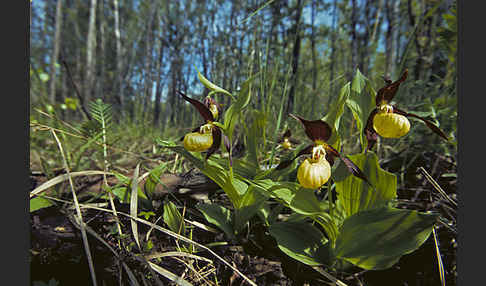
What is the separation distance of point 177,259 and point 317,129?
0.70 metres

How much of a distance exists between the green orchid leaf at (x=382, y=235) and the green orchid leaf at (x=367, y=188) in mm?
69

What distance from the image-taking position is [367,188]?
0.87 meters

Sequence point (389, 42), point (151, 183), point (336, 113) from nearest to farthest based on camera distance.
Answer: point (336, 113), point (151, 183), point (389, 42)

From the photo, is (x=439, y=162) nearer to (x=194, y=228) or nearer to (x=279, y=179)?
(x=279, y=179)

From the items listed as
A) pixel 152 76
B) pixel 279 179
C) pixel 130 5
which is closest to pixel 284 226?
pixel 279 179

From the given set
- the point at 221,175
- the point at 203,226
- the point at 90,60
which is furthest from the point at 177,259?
the point at 90,60

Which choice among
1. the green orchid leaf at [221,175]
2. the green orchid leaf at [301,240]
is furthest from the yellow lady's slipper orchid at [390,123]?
the green orchid leaf at [221,175]

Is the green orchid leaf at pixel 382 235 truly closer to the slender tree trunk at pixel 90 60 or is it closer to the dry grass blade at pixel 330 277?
the dry grass blade at pixel 330 277

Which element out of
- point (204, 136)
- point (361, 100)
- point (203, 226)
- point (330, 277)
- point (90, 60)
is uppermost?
point (90, 60)

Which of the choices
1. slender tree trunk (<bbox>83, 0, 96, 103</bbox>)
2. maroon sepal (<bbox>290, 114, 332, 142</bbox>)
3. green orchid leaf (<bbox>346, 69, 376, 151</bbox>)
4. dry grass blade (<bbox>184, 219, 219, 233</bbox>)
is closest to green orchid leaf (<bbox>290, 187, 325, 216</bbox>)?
maroon sepal (<bbox>290, 114, 332, 142</bbox>)

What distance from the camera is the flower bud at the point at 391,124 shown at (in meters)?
0.84

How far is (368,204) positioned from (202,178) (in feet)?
2.51

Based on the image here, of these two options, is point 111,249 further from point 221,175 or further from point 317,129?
point 317,129

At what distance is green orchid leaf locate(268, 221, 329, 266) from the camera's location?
0.85 m
